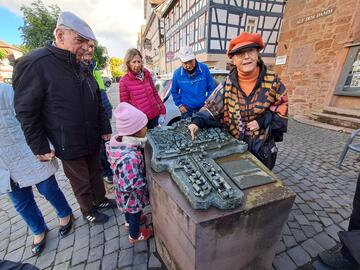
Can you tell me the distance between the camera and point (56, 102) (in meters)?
1.74

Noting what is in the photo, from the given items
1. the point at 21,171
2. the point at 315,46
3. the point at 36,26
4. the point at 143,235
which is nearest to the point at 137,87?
the point at 21,171

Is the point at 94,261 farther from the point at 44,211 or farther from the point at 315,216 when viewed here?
the point at 315,216

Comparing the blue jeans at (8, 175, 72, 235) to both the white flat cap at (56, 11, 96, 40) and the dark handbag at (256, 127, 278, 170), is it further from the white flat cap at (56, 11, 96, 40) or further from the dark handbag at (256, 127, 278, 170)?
the dark handbag at (256, 127, 278, 170)

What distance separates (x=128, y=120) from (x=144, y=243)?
1363mm

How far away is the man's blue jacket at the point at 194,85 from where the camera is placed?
9.89 feet

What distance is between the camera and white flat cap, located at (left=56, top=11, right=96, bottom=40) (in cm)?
160

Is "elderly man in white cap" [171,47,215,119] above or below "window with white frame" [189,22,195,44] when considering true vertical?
below

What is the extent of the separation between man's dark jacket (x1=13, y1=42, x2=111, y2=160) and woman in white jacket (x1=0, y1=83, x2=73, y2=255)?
0.14 m

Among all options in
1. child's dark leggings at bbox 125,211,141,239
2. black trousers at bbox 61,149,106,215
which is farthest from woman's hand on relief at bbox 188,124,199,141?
black trousers at bbox 61,149,106,215

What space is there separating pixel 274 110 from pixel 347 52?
697 cm

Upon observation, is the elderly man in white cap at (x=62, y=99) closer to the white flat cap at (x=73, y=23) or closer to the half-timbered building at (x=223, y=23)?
the white flat cap at (x=73, y=23)

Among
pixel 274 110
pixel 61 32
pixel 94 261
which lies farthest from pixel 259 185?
pixel 61 32

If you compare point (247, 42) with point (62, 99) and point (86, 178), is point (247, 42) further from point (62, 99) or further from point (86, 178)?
point (86, 178)

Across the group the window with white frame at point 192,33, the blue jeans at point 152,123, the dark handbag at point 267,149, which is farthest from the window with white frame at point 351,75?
the window with white frame at point 192,33
